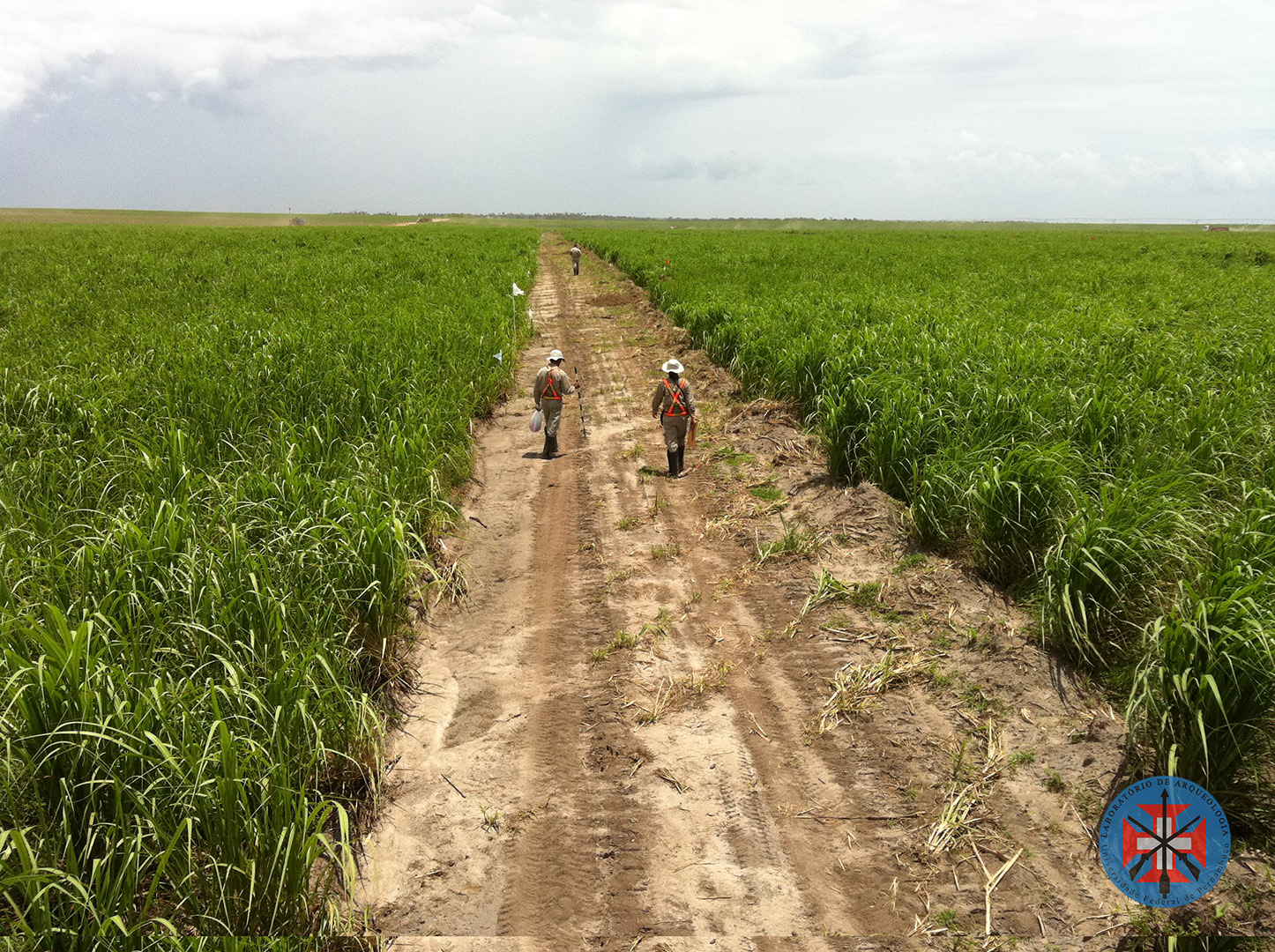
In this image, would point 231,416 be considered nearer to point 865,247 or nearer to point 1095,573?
point 1095,573

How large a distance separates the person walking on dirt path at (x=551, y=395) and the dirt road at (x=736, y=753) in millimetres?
2541

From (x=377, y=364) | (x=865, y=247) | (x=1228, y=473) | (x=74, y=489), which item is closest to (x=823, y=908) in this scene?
(x=1228, y=473)

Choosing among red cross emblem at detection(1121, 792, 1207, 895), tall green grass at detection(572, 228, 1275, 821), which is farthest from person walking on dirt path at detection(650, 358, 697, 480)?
red cross emblem at detection(1121, 792, 1207, 895)

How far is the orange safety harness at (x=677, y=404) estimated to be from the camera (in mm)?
8359

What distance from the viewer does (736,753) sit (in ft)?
13.7

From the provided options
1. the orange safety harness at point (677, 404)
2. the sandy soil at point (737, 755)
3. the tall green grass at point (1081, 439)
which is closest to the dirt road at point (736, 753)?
the sandy soil at point (737, 755)

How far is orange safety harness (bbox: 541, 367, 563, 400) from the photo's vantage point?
9.47m

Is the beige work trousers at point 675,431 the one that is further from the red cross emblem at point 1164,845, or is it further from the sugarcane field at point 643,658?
the red cross emblem at point 1164,845

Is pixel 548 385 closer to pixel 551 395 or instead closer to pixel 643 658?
pixel 551 395

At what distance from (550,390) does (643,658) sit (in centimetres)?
525

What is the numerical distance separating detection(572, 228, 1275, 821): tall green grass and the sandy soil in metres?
0.47

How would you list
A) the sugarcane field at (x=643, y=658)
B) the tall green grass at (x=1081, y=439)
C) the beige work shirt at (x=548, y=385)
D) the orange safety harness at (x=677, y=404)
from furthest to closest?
the beige work shirt at (x=548, y=385), the orange safety harness at (x=677, y=404), the tall green grass at (x=1081, y=439), the sugarcane field at (x=643, y=658)

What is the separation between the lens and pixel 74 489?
18.0 feet

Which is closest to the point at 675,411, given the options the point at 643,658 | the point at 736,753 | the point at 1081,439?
the point at 643,658
